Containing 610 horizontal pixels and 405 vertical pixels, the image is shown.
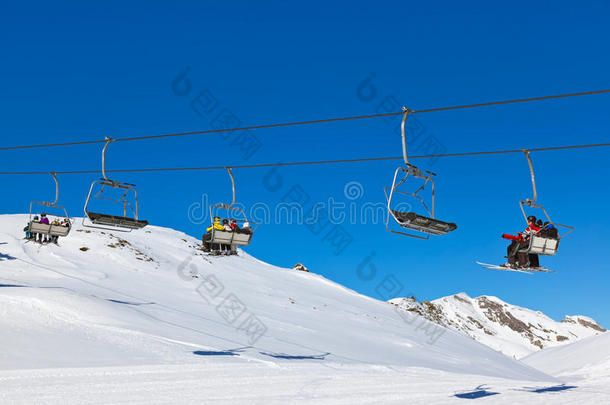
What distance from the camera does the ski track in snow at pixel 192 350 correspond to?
48.0 feet

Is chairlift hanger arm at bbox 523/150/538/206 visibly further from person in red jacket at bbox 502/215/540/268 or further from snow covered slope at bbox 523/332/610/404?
snow covered slope at bbox 523/332/610/404

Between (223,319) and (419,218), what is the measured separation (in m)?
22.3

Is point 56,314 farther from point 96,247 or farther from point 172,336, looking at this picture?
point 96,247

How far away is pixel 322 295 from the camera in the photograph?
173ft

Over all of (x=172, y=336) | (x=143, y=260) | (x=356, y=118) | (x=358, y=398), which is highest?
(x=143, y=260)

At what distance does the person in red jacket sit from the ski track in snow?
5.33 metres

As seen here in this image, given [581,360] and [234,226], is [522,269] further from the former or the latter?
[581,360]

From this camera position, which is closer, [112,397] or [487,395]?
[112,397]

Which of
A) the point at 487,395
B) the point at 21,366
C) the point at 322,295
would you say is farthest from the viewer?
the point at 322,295

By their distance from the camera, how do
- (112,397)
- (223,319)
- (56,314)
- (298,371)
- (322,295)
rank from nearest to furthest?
(112,397) < (298,371) < (56,314) < (223,319) < (322,295)

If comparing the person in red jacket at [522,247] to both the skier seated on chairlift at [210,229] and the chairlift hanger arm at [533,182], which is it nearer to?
the chairlift hanger arm at [533,182]

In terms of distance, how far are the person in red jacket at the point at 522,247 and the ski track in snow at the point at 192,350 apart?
17.5ft

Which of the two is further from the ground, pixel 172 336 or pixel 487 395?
pixel 172 336

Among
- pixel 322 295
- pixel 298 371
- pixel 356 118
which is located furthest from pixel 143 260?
pixel 356 118
